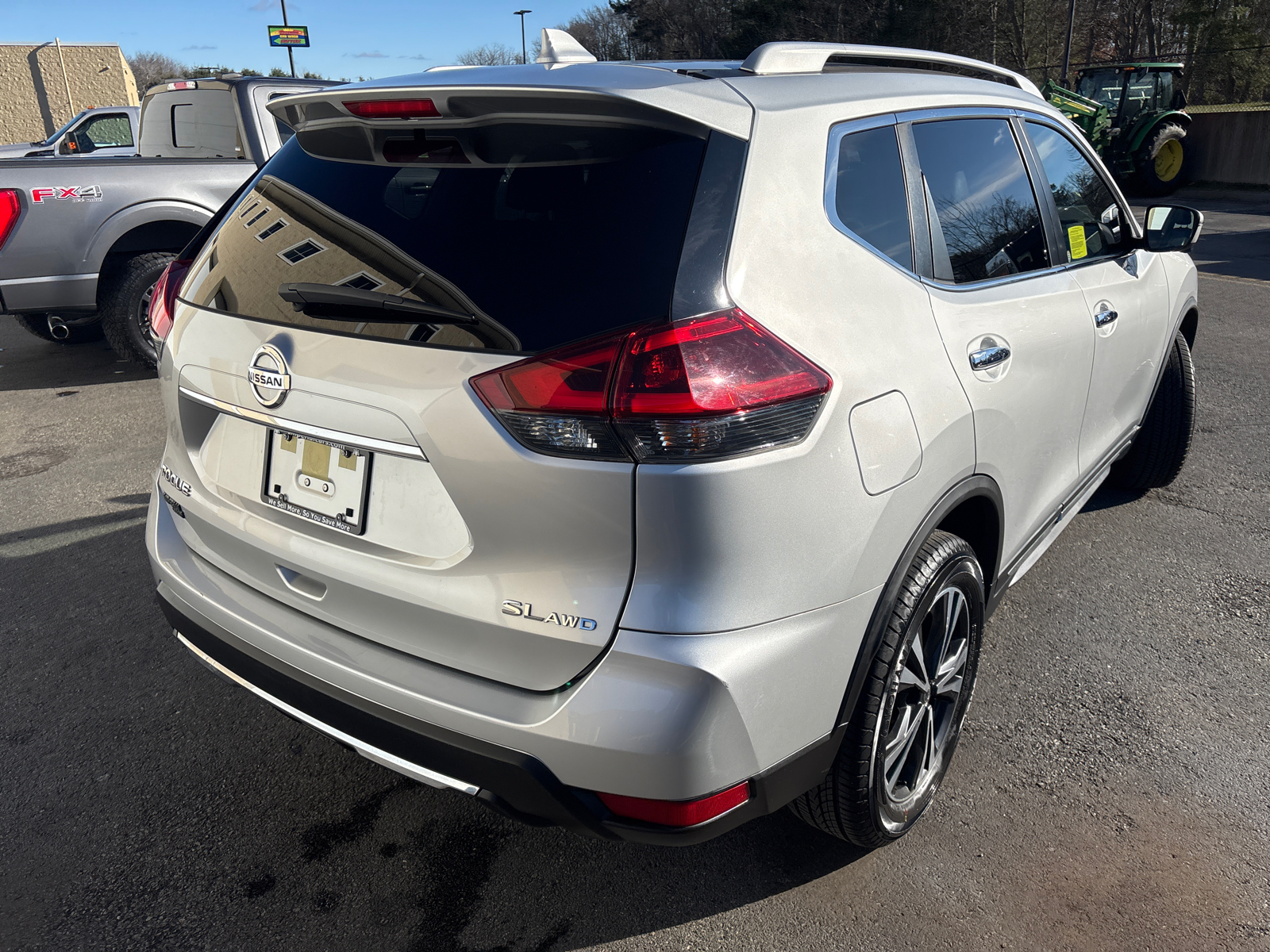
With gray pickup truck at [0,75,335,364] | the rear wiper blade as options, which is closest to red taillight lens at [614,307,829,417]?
the rear wiper blade

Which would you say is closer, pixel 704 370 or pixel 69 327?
pixel 704 370

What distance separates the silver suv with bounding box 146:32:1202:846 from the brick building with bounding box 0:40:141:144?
5053 cm

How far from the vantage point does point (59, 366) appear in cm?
718

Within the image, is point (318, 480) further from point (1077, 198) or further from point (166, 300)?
point (1077, 198)

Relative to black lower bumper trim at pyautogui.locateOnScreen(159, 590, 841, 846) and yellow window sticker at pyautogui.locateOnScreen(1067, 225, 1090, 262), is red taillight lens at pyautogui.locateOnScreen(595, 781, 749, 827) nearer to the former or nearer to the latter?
black lower bumper trim at pyautogui.locateOnScreen(159, 590, 841, 846)

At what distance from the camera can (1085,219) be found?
3.14m

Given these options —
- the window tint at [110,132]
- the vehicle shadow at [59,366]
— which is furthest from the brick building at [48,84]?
the vehicle shadow at [59,366]

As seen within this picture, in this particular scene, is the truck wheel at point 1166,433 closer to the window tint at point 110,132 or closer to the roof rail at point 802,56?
the roof rail at point 802,56

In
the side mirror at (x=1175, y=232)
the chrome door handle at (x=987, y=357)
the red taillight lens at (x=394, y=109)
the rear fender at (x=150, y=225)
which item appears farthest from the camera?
the rear fender at (x=150, y=225)

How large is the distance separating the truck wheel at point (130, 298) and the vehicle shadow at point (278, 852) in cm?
427

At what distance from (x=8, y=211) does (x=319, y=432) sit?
17.8 feet

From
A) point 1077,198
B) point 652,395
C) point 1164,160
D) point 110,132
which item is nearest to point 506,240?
point 652,395

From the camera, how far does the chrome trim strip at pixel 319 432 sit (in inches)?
66.6

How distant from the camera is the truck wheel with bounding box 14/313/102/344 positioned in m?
6.35
